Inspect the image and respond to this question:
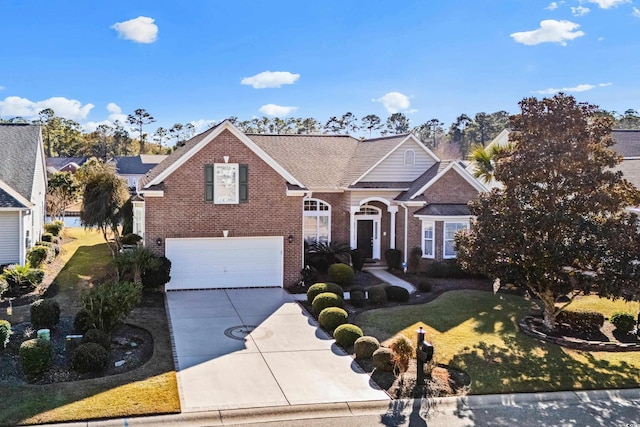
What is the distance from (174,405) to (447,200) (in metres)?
18.0

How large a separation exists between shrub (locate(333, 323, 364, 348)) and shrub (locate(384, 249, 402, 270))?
11.2 m

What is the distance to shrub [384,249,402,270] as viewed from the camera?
26.2 metres

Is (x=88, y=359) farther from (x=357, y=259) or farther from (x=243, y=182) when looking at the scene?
(x=357, y=259)

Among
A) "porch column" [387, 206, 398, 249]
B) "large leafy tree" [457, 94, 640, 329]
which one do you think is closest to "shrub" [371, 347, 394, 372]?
"large leafy tree" [457, 94, 640, 329]

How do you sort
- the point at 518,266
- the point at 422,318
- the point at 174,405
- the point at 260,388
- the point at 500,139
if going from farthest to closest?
1. the point at 500,139
2. the point at 422,318
3. the point at 518,266
4. the point at 260,388
5. the point at 174,405

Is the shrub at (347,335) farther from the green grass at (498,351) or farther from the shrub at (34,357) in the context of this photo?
the shrub at (34,357)

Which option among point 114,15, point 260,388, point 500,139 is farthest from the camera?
point 500,139

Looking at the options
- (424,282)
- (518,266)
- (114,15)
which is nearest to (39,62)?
(114,15)

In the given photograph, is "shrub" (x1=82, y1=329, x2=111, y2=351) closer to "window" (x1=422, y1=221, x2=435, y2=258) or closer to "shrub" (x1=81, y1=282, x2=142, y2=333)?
"shrub" (x1=81, y1=282, x2=142, y2=333)

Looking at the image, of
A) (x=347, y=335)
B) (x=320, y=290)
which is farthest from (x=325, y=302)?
(x=347, y=335)

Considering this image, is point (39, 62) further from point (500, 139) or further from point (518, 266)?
point (500, 139)

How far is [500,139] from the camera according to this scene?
Result: 1544 inches

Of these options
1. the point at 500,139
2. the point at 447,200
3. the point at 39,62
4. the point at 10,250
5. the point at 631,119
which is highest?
the point at 631,119

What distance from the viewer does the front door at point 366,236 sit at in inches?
1090
